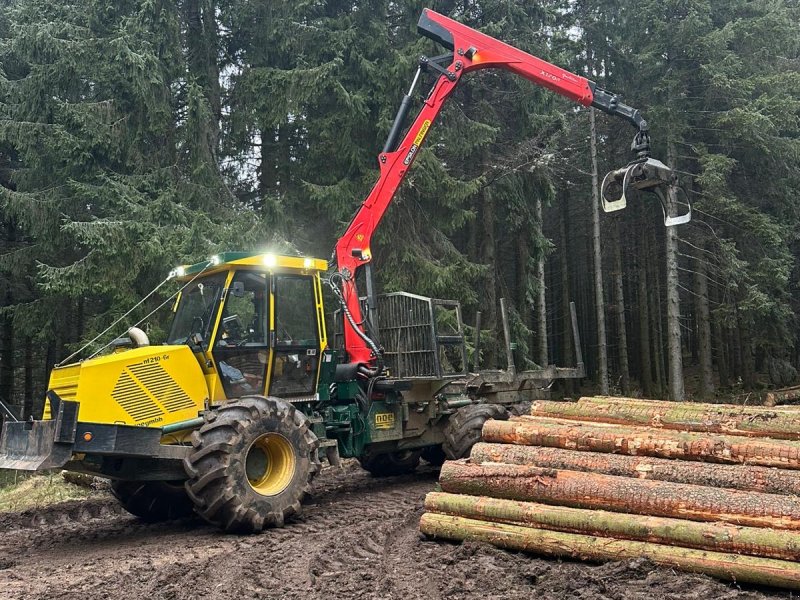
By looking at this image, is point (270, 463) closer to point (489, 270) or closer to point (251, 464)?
point (251, 464)

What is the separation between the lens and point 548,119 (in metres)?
16.5

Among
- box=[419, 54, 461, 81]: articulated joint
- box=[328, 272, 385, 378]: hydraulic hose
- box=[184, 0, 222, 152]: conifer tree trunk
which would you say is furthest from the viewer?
box=[184, 0, 222, 152]: conifer tree trunk

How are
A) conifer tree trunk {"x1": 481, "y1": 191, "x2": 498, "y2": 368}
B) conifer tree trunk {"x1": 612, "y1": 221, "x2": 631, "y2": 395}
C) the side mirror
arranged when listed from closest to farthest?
the side mirror → conifer tree trunk {"x1": 481, "y1": 191, "x2": 498, "y2": 368} → conifer tree trunk {"x1": 612, "y1": 221, "x2": 631, "y2": 395}

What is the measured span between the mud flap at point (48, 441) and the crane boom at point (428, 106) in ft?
12.8

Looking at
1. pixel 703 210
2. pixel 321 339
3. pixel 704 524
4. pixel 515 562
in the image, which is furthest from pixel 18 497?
pixel 703 210

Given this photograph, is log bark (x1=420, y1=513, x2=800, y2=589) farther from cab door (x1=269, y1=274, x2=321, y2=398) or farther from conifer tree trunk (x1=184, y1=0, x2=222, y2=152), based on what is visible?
conifer tree trunk (x1=184, y1=0, x2=222, y2=152)

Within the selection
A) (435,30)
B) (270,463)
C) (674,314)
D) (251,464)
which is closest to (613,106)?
(435,30)

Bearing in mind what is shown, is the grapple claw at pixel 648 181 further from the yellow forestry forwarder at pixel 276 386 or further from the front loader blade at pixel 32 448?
the front loader blade at pixel 32 448

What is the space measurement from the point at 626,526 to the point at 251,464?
392 centimetres

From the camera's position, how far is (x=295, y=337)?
27.6ft

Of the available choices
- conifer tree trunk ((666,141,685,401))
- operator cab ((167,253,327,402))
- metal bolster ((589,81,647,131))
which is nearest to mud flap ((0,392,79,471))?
operator cab ((167,253,327,402))

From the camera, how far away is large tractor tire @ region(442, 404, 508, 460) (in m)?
9.34

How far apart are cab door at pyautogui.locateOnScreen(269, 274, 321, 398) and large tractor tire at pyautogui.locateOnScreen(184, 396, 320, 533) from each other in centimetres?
83

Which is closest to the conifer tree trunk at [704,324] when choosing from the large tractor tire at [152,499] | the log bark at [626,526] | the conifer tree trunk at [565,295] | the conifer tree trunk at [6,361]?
the conifer tree trunk at [565,295]
